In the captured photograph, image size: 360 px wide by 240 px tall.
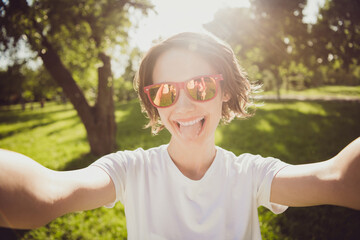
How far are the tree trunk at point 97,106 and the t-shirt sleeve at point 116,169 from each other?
5.90 meters

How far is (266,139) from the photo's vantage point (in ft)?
28.7

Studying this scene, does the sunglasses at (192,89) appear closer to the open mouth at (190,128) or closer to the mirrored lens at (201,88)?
the mirrored lens at (201,88)

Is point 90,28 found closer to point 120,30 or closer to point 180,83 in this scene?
point 120,30

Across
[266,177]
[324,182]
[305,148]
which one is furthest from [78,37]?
[305,148]

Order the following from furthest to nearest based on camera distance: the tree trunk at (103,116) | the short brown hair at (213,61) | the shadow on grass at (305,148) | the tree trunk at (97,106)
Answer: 1. the tree trunk at (103,116)
2. the tree trunk at (97,106)
3. the shadow on grass at (305,148)
4. the short brown hair at (213,61)

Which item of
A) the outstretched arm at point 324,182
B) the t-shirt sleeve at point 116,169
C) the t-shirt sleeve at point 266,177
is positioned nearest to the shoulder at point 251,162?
the t-shirt sleeve at point 266,177

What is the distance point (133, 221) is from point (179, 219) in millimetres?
356

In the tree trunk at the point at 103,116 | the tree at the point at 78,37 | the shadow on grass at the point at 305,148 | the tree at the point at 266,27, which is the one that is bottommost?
the shadow on grass at the point at 305,148

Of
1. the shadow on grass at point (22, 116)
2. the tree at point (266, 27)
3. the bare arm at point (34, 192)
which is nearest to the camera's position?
the bare arm at point (34, 192)

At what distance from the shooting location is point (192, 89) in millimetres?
1648

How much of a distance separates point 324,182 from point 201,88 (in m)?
1.05

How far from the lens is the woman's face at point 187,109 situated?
1653 millimetres

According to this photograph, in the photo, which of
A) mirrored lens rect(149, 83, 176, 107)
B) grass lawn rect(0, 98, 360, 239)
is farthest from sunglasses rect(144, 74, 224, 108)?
grass lawn rect(0, 98, 360, 239)

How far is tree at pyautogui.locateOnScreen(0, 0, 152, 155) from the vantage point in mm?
4570
